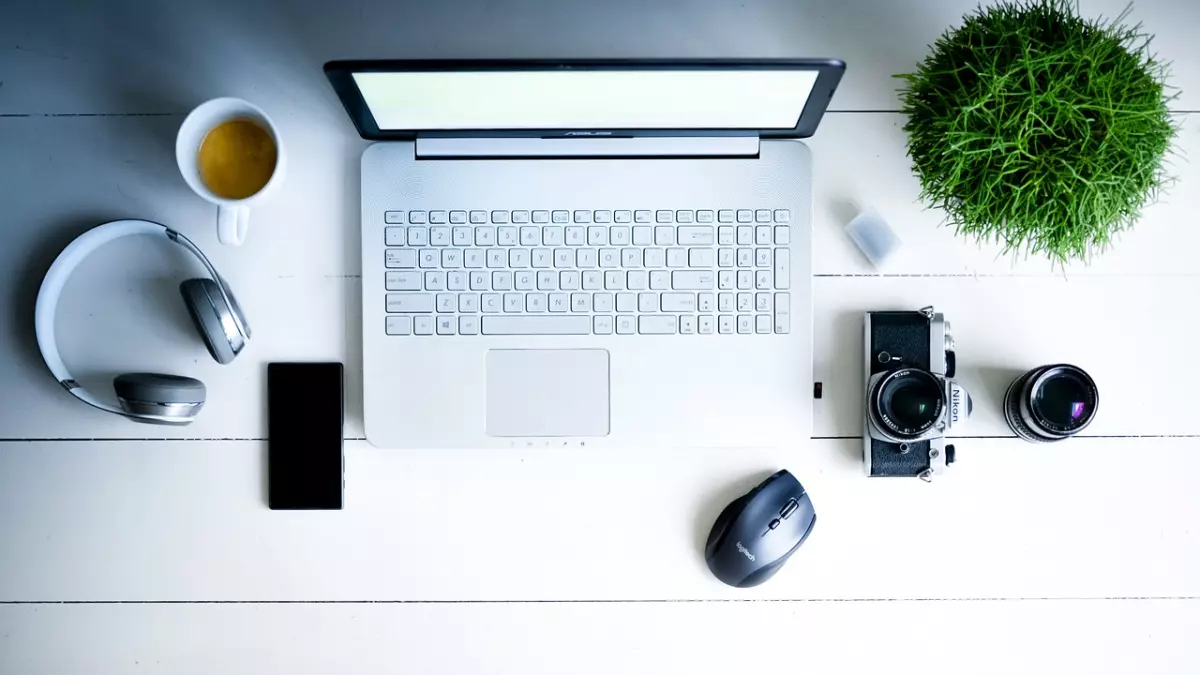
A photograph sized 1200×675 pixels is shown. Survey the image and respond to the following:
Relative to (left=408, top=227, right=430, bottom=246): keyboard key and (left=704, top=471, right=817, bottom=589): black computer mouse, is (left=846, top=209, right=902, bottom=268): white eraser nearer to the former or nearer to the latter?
(left=704, top=471, right=817, bottom=589): black computer mouse

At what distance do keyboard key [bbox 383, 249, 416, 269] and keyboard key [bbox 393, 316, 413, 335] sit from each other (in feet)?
0.19

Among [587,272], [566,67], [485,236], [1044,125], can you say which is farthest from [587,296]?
[1044,125]

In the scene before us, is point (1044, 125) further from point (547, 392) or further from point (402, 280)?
point (402, 280)

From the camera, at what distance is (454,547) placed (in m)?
0.88

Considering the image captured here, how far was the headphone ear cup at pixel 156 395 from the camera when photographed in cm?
77

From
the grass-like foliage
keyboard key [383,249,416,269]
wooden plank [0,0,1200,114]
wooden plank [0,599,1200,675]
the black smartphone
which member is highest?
wooden plank [0,0,1200,114]

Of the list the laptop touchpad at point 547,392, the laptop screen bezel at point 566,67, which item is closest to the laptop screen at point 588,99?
the laptop screen bezel at point 566,67

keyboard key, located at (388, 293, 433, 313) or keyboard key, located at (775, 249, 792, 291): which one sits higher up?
keyboard key, located at (775, 249, 792, 291)

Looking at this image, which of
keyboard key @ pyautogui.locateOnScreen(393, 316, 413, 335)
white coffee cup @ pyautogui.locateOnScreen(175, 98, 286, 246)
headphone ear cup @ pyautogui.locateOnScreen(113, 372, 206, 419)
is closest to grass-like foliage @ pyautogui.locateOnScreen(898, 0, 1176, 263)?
keyboard key @ pyautogui.locateOnScreen(393, 316, 413, 335)

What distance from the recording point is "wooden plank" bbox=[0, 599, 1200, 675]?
882mm

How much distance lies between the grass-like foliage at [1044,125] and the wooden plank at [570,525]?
0.31 meters

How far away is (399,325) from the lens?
2.72 feet

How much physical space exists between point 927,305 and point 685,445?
1.10ft

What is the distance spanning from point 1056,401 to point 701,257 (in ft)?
1.41
